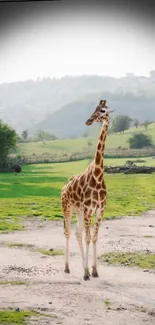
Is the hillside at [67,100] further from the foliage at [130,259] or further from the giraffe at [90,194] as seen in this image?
the foliage at [130,259]

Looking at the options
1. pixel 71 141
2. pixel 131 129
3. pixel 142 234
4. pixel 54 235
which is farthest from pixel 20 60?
pixel 142 234

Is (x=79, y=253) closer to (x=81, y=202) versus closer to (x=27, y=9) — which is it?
(x=81, y=202)

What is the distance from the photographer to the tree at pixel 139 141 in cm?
251

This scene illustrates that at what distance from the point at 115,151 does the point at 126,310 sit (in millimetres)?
736

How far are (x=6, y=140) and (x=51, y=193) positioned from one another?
36 centimetres

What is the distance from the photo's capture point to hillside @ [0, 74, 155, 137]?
2.48 metres

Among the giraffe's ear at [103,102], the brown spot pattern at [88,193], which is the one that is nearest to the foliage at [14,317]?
the brown spot pattern at [88,193]

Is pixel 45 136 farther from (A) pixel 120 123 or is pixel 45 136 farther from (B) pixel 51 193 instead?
(A) pixel 120 123

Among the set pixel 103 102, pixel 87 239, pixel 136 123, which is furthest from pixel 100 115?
pixel 87 239

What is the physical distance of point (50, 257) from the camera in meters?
2.50

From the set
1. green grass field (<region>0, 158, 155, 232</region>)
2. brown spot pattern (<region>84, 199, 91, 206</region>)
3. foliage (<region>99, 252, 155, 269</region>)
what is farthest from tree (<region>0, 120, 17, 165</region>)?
foliage (<region>99, 252, 155, 269</region>)

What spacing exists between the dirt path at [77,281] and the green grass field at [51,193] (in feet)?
0.18

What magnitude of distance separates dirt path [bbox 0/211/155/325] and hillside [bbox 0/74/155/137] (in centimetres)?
49

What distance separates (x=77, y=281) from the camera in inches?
94.8
